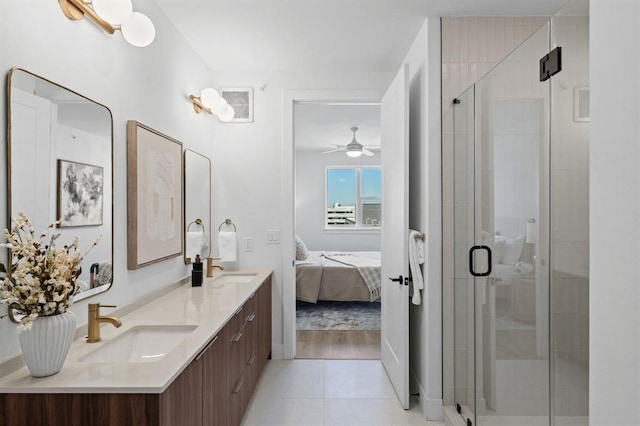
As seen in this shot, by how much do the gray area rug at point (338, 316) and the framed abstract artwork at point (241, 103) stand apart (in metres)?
2.33

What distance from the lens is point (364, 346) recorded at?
404cm

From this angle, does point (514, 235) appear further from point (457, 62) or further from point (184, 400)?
point (184, 400)

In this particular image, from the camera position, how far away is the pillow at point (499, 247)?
6.63ft

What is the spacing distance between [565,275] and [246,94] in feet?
9.60

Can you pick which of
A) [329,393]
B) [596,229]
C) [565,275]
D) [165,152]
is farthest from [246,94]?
[596,229]

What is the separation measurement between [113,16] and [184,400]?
1532mm

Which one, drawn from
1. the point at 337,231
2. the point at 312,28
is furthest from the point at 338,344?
the point at 337,231

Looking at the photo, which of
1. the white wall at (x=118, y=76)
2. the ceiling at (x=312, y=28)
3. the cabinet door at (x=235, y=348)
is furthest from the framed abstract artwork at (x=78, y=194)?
the ceiling at (x=312, y=28)

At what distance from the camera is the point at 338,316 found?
5.07m

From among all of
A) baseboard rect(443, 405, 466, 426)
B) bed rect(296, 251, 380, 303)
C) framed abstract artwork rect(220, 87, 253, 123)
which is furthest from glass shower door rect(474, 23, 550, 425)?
bed rect(296, 251, 380, 303)

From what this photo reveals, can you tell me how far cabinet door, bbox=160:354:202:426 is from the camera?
131 centimetres

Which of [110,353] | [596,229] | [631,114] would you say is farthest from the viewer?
[110,353]

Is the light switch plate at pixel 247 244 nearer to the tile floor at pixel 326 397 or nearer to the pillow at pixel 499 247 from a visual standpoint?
the tile floor at pixel 326 397

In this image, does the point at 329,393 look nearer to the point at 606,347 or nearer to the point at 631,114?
the point at 606,347
